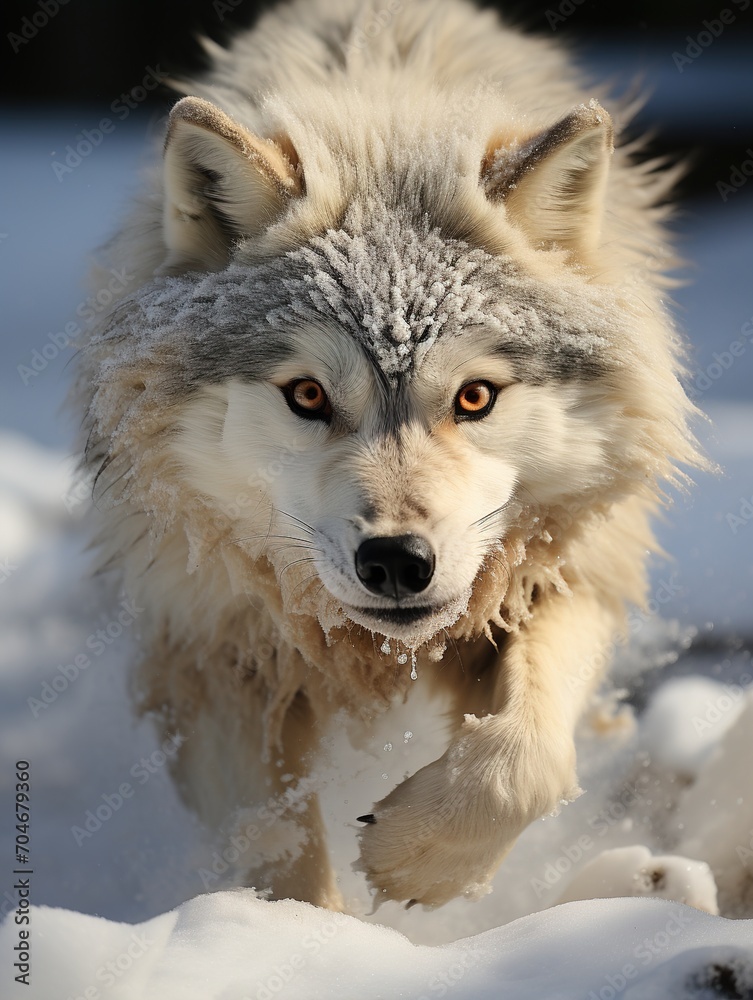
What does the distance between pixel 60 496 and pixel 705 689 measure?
3.38m

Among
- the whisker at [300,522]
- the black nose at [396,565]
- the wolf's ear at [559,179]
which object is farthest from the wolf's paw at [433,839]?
the wolf's ear at [559,179]

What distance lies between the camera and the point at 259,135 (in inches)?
110

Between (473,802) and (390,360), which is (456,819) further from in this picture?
(390,360)

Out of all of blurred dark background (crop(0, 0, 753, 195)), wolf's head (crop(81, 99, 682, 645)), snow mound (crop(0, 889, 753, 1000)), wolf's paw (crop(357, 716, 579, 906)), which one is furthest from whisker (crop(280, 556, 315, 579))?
blurred dark background (crop(0, 0, 753, 195))

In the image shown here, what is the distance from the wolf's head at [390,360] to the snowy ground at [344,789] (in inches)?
22.8

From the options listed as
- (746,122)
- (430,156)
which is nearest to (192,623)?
(430,156)

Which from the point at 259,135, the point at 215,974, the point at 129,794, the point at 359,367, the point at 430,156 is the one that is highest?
the point at 430,156

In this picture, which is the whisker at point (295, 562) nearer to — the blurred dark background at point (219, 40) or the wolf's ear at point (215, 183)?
the wolf's ear at point (215, 183)

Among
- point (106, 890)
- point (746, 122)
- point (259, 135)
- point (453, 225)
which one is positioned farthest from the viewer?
point (746, 122)

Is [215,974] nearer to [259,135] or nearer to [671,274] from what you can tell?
[259,135]

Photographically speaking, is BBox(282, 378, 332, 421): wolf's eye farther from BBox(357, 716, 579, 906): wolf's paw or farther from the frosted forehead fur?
BBox(357, 716, 579, 906): wolf's paw

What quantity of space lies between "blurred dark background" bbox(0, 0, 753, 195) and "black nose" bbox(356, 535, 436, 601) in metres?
5.29

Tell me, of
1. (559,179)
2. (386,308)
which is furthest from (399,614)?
(559,179)

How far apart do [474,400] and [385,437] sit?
10.2 inches
